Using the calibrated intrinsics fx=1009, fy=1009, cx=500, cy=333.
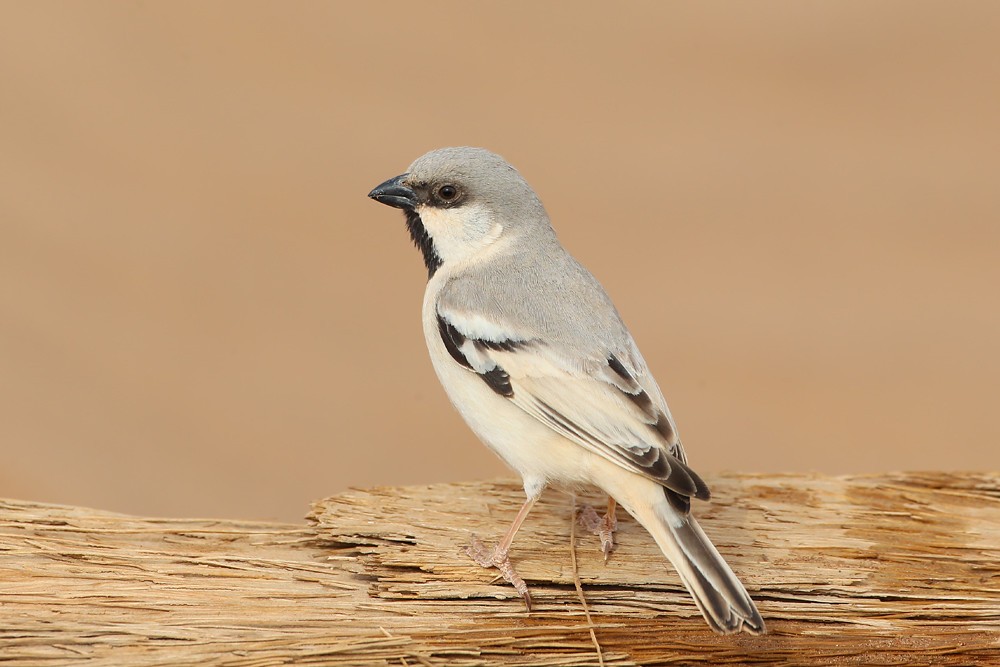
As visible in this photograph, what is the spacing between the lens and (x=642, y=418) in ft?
14.9

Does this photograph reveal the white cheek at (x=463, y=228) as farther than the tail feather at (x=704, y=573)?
Yes

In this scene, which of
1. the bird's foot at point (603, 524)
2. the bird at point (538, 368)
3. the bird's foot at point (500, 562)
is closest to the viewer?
the bird at point (538, 368)

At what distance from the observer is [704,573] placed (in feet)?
13.3

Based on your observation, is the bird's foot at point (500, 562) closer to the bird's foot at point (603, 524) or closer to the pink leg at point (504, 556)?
the pink leg at point (504, 556)

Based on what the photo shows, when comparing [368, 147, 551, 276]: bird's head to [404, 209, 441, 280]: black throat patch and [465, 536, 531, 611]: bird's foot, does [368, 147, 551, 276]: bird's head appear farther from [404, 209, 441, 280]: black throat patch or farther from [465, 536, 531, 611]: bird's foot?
[465, 536, 531, 611]: bird's foot

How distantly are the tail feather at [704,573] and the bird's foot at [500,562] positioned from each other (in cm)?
65

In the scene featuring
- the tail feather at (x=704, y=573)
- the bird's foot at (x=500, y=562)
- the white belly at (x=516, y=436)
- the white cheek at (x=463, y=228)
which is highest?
the white cheek at (x=463, y=228)

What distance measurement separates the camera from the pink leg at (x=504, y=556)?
4.57 meters

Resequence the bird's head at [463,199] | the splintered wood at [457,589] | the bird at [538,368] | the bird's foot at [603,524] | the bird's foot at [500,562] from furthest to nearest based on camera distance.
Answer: the bird's head at [463,199] → the bird's foot at [603,524] → the bird's foot at [500,562] → the bird at [538,368] → the splintered wood at [457,589]

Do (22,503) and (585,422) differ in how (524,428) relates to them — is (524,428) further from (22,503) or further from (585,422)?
(22,503)

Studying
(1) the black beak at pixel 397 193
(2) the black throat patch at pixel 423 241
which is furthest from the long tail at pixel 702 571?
(1) the black beak at pixel 397 193

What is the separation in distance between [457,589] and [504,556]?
0.28m

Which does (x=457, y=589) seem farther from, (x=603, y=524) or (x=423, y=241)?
(x=423, y=241)

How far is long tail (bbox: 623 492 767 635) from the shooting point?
3.95 m
